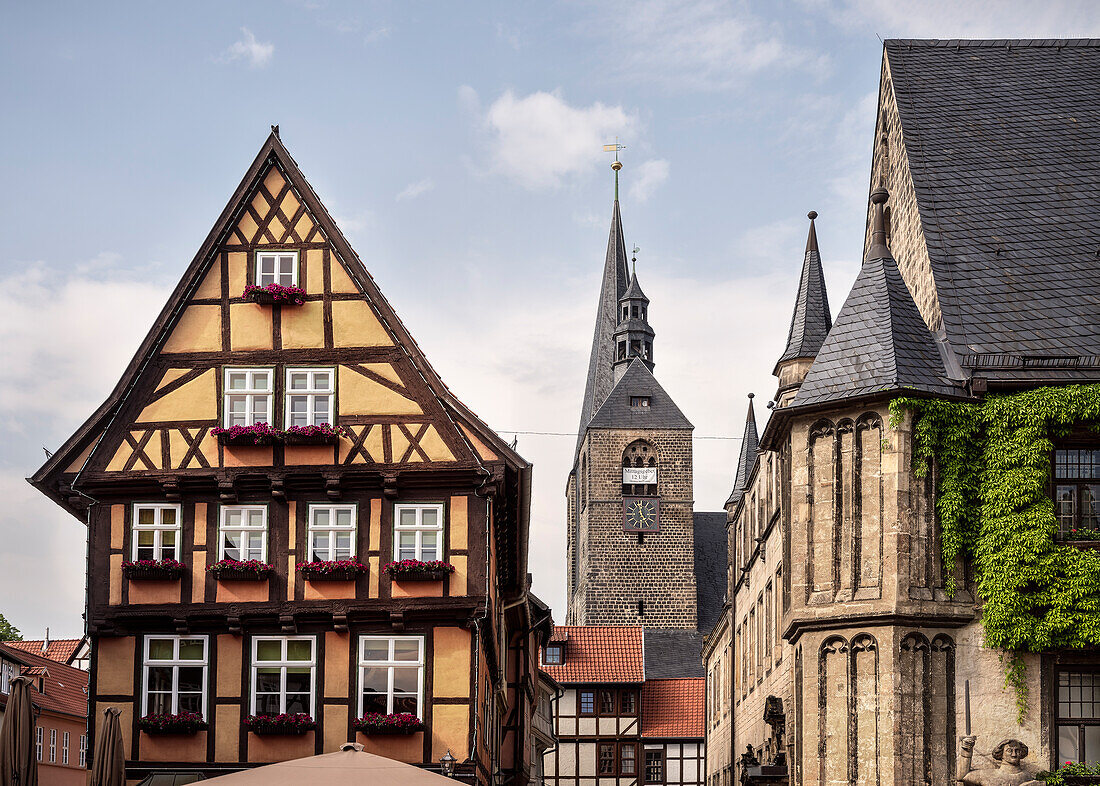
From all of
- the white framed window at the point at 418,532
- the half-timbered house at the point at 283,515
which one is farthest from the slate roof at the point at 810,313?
the white framed window at the point at 418,532

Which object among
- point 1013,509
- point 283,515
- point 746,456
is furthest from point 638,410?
point 1013,509

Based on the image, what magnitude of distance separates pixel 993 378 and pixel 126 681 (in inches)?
510

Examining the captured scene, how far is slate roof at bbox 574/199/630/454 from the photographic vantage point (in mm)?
88438

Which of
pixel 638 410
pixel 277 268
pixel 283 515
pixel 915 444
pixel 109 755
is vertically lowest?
pixel 109 755

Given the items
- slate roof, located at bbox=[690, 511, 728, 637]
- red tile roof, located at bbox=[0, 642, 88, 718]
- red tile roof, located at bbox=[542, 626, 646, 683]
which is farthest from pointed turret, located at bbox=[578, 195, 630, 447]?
red tile roof, located at bbox=[0, 642, 88, 718]

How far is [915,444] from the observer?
20.3 m

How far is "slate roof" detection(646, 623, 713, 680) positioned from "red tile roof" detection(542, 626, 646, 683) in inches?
641

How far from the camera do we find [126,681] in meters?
21.6

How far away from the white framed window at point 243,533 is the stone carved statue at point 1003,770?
10.2 m

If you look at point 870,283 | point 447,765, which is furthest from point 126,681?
point 870,283

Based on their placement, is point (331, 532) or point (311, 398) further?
point (311, 398)

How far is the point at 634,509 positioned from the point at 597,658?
26.1 meters

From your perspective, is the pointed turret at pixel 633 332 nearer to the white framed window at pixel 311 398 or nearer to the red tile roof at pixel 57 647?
the red tile roof at pixel 57 647

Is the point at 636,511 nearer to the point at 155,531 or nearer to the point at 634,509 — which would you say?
the point at 634,509
